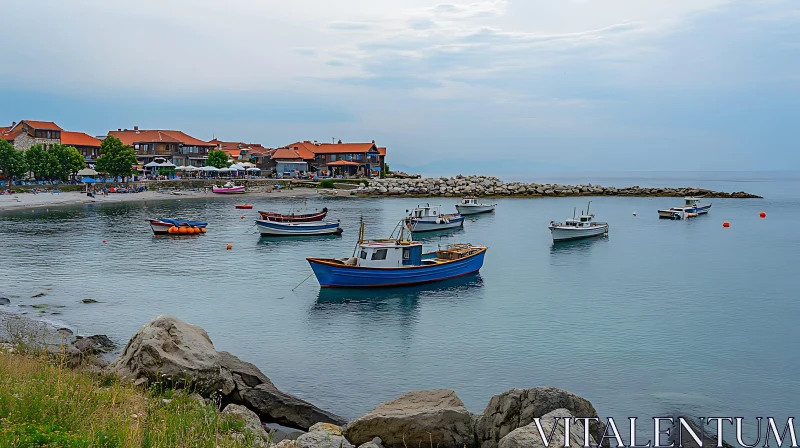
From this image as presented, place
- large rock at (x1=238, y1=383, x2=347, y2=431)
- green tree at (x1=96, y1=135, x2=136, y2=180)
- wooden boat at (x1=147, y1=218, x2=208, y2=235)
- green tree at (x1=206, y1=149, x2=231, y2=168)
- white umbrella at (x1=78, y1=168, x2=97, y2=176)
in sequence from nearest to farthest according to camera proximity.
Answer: large rock at (x1=238, y1=383, x2=347, y2=431)
wooden boat at (x1=147, y1=218, x2=208, y2=235)
white umbrella at (x1=78, y1=168, x2=97, y2=176)
green tree at (x1=96, y1=135, x2=136, y2=180)
green tree at (x1=206, y1=149, x2=231, y2=168)

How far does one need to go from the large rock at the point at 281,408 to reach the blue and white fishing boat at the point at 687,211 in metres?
67.3

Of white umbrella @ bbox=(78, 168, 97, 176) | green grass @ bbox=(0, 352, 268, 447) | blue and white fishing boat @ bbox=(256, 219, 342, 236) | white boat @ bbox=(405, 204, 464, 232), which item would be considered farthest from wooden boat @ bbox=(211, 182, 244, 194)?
green grass @ bbox=(0, 352, 268, 447)

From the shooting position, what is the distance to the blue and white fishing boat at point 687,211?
2918 inches

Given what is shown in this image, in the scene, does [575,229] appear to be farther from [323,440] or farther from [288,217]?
[323,440]

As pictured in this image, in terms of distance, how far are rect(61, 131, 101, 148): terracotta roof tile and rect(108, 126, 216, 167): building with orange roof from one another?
6.71 meters

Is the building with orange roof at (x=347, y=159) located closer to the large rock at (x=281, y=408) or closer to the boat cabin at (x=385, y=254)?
the boat cabin at (x=385, y=254)

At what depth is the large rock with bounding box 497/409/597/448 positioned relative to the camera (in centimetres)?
1022

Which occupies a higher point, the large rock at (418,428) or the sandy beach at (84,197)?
the sandy beach at (84,197)

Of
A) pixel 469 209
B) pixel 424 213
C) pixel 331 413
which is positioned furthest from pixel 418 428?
pixel 469 209

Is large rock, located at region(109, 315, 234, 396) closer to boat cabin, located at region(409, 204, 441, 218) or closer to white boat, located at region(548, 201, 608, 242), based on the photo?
white boat, located at region(548, 201, 608, 242)

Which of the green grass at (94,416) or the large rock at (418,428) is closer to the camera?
the green grass at (94,416)

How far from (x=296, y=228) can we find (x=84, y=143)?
67.5 m

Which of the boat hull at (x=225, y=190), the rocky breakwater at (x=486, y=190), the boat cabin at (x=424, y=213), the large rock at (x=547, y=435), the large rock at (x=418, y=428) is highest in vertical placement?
the rocky breakwater at (x=486, y=190)

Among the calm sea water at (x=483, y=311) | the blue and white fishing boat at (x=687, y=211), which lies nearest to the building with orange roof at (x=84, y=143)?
the calm sea water at (x=483, y=311)
